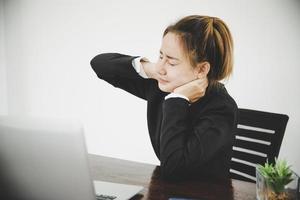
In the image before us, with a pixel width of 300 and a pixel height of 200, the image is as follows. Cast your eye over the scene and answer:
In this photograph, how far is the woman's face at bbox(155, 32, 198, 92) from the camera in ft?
5.37

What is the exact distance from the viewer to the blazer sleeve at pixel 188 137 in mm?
1300

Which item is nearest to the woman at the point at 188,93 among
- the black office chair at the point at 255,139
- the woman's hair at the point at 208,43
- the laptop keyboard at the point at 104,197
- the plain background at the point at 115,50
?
the woman's hair at the point at 208,43

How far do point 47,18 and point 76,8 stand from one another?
0.33 metres

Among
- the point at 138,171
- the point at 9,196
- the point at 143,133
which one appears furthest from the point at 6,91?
the point at 9,196

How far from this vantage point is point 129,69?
1.77 metres

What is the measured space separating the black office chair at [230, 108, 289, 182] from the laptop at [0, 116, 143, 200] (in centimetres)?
109

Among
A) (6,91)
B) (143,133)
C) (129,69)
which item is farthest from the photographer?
(6,91)

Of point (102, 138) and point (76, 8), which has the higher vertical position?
point (76, 8)

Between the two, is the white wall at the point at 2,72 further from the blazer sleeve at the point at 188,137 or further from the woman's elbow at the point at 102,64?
the blazer sleeve at the point at 188,137

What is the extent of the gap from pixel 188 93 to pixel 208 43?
0.89ft

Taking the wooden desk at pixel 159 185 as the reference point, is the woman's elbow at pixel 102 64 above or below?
above

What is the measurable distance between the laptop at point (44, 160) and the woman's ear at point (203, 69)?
40.6 inches

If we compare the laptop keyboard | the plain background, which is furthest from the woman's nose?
the laptop keyboard

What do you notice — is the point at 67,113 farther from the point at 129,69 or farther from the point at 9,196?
the point at 9,196
